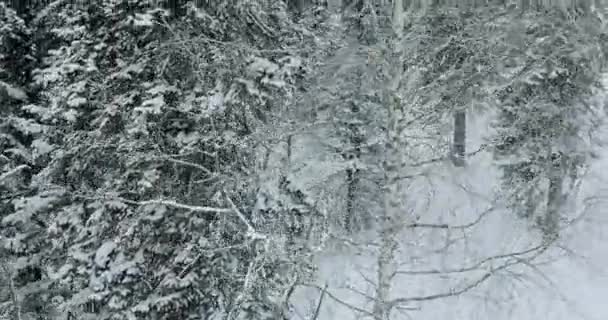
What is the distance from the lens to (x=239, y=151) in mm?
8953

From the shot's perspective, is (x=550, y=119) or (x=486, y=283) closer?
(x=486, y=283)

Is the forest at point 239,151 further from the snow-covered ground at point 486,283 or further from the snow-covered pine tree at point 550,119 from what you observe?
the snow-covered pine tree at point 550,119

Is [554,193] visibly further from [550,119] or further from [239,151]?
[239,151]

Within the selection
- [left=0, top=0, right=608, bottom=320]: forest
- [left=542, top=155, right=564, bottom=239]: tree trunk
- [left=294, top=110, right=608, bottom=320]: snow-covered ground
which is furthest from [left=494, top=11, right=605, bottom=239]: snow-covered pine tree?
[left=0, top=0, right=608, bottom=320]: forest

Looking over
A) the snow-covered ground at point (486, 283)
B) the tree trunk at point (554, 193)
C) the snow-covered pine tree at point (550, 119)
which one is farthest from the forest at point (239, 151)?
the tree trunk at point (554, 193)

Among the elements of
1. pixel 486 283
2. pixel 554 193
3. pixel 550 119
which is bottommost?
pixel 486 283

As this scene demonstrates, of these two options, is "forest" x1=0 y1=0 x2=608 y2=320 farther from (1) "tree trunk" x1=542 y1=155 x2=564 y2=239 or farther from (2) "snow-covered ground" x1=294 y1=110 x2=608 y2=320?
(1) "tree trunk" x1=542 y1=155 x2=564 y2=239

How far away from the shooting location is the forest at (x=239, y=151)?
6.75 metres

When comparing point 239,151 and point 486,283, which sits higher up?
point 239,151

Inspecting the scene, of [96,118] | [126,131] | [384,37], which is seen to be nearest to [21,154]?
[96,118]

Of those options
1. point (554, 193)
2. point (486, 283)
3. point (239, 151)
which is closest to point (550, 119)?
point (554, 193)

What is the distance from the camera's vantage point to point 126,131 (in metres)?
8.98

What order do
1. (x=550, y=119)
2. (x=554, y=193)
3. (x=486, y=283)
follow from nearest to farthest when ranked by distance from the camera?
(x=486, y=283) → (x=550, y=119) → (x=554, y=193)

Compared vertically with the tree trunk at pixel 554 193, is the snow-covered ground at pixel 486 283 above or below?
below
